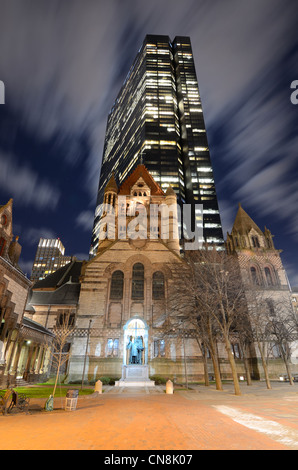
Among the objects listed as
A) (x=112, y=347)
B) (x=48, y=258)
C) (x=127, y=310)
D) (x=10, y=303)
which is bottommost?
(x=112, y=347)

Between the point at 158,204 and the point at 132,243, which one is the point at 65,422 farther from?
the point at 158,204

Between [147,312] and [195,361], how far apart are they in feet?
27.6

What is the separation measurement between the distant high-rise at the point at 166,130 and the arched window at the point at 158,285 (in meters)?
73.7

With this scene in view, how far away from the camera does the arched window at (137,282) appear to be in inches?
1299

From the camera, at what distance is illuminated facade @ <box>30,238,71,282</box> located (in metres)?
177

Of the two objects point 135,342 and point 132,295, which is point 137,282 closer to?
point 132,295

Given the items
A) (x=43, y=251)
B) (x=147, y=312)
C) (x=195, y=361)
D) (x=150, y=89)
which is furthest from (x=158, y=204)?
(x=43, y=251)

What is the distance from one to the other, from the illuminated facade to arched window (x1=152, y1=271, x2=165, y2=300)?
502 feet

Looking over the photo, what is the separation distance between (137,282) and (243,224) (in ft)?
79.8

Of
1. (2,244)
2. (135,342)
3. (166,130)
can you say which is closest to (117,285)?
(135,342)

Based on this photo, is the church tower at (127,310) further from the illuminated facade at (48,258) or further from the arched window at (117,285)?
the illuminated facade at (48,258)

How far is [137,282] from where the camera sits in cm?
3384

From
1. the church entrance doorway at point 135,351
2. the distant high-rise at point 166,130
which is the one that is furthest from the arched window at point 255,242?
the distant high-rise at point 166,130

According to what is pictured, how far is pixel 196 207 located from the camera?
112188 millimetres
